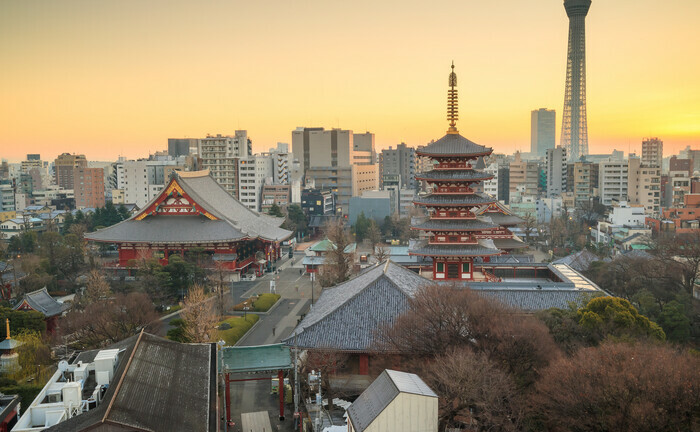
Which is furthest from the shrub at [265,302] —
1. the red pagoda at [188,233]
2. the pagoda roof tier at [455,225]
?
the pagoda roof tier at [455,225]

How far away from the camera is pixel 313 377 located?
70.6 ft

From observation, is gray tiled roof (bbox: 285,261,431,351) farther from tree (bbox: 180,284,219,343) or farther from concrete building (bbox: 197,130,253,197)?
concrete building (bbox: 197,130,253,197)

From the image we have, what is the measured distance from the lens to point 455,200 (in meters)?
34.9

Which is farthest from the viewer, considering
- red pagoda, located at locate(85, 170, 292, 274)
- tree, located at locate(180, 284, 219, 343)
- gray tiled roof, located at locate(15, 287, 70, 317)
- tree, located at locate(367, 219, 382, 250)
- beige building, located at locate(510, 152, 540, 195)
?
beige building, located at locate(510, 152, 540, 195)

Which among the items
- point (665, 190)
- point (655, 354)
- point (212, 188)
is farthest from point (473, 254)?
point (665, 190)

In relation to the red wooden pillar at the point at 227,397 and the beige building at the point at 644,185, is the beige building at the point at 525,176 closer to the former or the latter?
the beige building at the point at 644,185

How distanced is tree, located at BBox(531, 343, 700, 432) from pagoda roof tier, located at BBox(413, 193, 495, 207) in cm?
1837

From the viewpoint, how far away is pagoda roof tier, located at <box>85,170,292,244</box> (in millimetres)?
44406

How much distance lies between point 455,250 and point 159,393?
21.5 meters

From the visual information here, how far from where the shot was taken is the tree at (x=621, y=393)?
1403 cm

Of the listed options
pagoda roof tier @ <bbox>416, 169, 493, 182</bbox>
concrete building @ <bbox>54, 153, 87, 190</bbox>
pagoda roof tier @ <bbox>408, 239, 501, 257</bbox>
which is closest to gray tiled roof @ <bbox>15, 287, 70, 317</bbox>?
pagoda roof tier @ <bbox>408, 239, 501, 257</bbox>

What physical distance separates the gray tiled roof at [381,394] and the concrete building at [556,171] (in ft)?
270

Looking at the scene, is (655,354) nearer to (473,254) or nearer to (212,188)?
(473,254)

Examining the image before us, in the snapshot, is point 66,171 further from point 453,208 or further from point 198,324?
point 198,324
